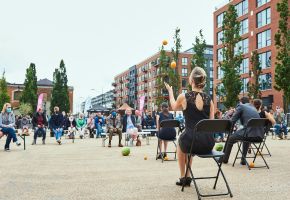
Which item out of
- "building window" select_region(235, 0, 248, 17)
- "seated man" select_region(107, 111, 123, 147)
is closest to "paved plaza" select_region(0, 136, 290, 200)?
"seated man" select_region(107, 111, 123, 147)

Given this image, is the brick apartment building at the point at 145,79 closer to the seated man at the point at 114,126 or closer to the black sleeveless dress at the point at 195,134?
the seated man at the point at 114,126

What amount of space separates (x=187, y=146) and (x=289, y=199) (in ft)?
5.27

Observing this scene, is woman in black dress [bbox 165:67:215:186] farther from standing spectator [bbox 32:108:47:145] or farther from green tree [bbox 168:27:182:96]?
green tree [bbox 168:27:182:96]

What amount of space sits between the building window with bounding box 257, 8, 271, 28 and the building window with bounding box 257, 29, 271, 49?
119cm

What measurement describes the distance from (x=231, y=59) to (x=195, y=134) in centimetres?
3326

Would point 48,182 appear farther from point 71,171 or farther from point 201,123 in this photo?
point 201,123

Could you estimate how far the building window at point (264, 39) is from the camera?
4900cm

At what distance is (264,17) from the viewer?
50000mm

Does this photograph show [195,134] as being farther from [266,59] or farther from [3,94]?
[3,94]

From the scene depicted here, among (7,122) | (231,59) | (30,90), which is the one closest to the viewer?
(7,122)

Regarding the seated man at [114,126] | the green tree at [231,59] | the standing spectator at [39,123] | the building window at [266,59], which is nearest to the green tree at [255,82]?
the green tree at [231,59]

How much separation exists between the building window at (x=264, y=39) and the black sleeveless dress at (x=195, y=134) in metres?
45.8

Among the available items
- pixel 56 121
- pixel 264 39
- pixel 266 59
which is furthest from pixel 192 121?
pixel 264 39

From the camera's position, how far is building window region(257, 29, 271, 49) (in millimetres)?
49000
